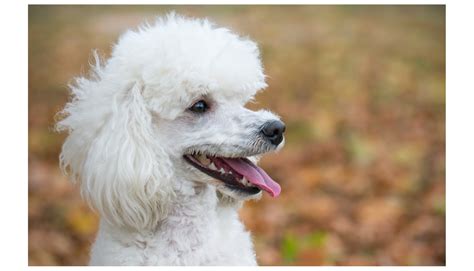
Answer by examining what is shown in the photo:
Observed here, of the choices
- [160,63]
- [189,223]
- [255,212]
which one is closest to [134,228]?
[189,223]

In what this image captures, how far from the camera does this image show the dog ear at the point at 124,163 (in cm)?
269

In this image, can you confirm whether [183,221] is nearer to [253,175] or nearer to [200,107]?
[253,175]

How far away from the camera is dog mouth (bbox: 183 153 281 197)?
277 cm

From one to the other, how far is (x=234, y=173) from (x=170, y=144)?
27cm

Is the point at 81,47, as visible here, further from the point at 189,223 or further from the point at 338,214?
the point at 189,223

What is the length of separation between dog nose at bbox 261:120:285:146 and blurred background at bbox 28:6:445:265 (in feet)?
6.94

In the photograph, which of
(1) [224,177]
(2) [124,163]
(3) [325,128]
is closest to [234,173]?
(1) [224,177]

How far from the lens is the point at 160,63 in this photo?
272 cm

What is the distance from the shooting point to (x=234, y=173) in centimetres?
281

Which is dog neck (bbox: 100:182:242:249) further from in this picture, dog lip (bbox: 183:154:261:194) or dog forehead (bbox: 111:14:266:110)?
dog forehead (bbox: 111:14:266:110)

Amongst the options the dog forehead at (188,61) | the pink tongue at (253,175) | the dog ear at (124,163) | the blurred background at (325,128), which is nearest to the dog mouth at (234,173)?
the pink tongue at (253,175)

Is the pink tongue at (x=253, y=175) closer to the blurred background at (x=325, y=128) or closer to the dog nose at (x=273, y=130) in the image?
the dog nose at (x=273, y=130)

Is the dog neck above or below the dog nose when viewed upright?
below

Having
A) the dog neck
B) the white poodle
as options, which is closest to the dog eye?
→ the white poodle
